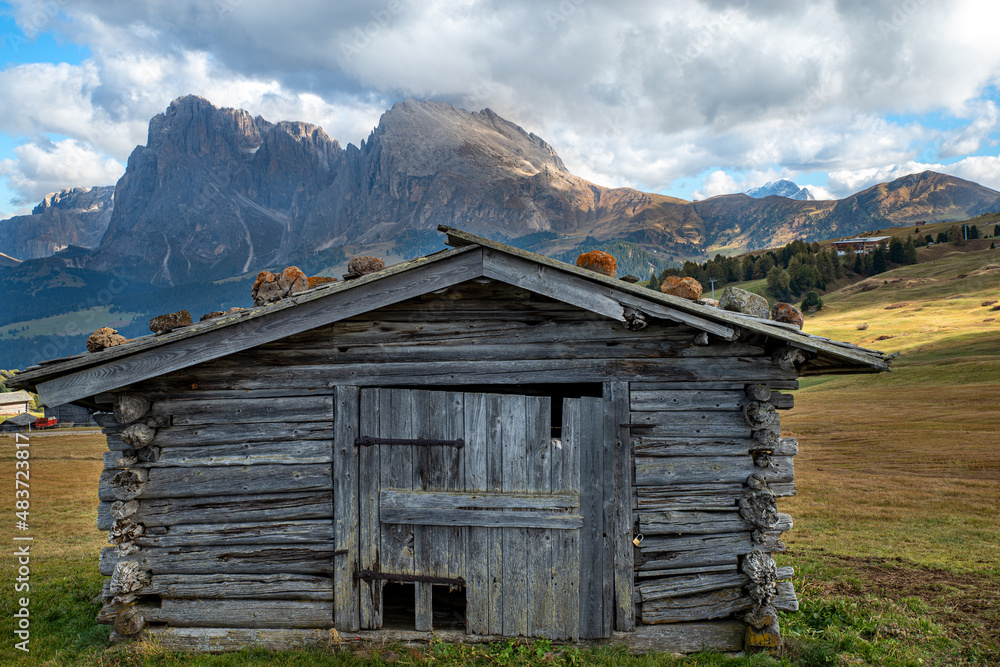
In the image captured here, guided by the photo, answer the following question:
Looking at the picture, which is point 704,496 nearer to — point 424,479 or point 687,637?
point 687,637

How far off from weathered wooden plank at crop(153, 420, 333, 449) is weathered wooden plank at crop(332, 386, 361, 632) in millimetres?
221

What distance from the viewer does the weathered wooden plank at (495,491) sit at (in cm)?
604

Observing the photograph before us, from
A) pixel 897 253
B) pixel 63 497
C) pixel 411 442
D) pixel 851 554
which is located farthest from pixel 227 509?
pixel 897 253

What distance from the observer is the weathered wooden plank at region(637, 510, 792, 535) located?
240 inches

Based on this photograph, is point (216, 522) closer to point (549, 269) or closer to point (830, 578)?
point (549, 269)

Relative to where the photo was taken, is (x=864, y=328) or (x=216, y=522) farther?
(x=864, y=328)

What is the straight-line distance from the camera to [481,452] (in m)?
6.05

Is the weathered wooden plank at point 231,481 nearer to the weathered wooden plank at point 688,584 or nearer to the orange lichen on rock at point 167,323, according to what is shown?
the orange lichen on rock at point 167,323

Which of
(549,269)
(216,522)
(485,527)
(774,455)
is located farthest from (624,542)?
(216,522)

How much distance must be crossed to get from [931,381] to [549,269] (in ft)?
166

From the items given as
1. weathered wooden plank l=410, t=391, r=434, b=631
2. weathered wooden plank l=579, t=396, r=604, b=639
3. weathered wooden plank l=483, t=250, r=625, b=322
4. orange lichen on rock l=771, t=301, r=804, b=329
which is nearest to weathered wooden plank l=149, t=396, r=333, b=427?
weathered wooden plank l=410, t=391, r=434, b=631

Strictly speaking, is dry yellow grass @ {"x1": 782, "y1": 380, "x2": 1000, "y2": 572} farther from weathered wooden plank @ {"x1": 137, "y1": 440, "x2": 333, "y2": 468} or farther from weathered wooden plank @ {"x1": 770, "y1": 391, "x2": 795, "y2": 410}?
weathered wooden plank @ {"x1": 137, "y1": 440, "x2": 333, "y2": 468}

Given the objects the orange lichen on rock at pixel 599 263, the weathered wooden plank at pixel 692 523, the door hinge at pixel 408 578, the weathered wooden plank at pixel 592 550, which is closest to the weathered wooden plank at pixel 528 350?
the weathered wooden plank at pixel 592 550

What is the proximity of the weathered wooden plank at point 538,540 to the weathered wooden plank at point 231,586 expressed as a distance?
2.33 m
